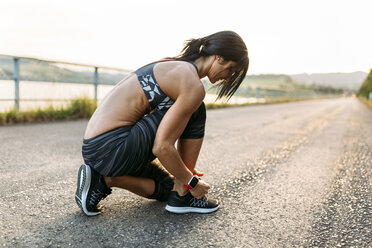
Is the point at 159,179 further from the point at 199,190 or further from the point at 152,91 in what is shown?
the point at 152,91

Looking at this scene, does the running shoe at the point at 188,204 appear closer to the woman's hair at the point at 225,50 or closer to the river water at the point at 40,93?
the woman's hair at the point at 225,50

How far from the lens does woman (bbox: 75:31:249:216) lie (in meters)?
1.59

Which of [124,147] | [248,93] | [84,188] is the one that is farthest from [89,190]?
[248,93]

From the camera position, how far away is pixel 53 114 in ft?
20.6

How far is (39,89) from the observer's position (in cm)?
634

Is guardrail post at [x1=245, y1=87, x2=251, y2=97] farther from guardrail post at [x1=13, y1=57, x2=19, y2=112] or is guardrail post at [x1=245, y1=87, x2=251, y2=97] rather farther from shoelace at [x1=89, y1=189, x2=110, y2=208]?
shoelace at [x1=89, y1=189, x2=110, y2=208]

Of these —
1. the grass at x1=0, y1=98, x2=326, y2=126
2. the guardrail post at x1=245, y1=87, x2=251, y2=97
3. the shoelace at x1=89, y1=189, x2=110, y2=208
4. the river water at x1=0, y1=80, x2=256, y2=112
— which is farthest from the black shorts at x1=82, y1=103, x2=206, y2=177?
the guardrail post at x1=245, y1=87, x2=251, y2=97

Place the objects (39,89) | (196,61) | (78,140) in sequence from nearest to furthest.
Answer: (196,61) → (78,140) → (39,89)

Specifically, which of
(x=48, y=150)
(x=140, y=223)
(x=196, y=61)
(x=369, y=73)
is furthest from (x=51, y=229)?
(x=369, y=73)

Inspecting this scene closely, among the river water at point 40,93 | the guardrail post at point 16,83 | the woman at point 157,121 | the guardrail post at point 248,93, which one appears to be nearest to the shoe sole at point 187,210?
the woman at point 157,121

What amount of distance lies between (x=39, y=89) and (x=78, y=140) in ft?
9.22

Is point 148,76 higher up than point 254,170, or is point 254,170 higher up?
point 148,76

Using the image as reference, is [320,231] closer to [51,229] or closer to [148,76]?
[148,76]

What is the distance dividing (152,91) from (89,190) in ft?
2.06
